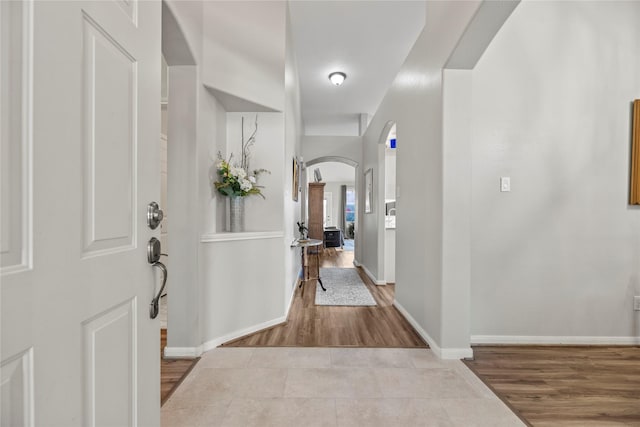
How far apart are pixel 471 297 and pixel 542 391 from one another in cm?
79

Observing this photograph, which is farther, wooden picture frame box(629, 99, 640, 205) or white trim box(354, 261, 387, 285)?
white trim box(354, 261, 387, 285)

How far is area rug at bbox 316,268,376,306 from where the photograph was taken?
3.80 metres

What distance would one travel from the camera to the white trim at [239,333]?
7.97ft

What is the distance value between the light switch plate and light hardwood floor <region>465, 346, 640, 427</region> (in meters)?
1.27

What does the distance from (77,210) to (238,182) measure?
196 cm

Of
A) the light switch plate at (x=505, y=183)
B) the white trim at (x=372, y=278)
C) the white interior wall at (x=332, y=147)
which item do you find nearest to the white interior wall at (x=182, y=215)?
the light switch plate at (x=505, y=183)

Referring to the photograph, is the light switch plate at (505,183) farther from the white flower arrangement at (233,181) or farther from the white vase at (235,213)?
the white vase at (235,213)

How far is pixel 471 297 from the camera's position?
8.45 feet

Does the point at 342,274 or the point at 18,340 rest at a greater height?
the point at 18,340

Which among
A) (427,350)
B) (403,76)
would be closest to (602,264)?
(427,350)

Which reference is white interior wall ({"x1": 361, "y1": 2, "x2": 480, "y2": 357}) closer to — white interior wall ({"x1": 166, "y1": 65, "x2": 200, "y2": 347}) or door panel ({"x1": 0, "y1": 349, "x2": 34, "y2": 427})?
white interior wall ({"x1": 166, "y1": 65, "x2": 200, "y2": 347})

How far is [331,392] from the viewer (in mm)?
1857

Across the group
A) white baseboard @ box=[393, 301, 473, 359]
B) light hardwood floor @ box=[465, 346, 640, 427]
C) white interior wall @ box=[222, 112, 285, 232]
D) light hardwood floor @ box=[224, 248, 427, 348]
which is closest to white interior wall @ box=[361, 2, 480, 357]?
white baseboard @ box=[393, 301, 473, 359]

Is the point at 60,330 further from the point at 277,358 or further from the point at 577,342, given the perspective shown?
the point at 577,342
